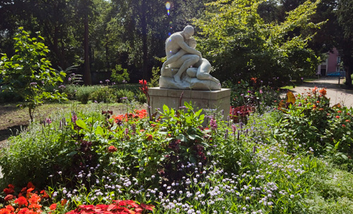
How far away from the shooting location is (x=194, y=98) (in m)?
5.23

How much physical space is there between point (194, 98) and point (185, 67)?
2.97 ft

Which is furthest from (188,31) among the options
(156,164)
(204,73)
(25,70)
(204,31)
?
(204,31)

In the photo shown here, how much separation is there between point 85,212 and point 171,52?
4593 millimetres

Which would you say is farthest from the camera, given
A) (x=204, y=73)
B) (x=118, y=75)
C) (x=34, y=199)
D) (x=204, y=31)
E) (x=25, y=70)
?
(x=118, y=75)

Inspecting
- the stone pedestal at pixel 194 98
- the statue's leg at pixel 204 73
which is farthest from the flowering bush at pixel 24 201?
the statue's leg at pixel 204 73

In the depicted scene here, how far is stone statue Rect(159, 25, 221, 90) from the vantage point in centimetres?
539

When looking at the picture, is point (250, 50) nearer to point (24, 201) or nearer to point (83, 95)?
point (83, 95)

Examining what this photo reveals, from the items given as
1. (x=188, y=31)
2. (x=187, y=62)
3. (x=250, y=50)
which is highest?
(x=188, y=31)

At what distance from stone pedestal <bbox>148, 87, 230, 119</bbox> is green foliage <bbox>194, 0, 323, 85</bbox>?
15.2 ft

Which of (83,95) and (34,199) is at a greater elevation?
(83,95)

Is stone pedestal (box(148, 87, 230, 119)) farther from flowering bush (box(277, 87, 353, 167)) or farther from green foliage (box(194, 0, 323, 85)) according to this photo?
green foliage (box(194, 0, 323, 85))

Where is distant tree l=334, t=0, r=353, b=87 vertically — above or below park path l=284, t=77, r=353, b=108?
above

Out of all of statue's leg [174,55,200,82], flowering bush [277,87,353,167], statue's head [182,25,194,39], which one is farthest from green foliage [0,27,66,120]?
flowering bush [277,87,353,167]

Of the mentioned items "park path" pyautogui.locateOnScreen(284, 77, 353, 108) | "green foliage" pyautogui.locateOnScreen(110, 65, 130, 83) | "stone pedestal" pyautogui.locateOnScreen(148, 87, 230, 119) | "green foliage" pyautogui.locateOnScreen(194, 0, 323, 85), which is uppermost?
"green foliage" pyautogui.locateOnScreen(194, 0, 323, 85)
